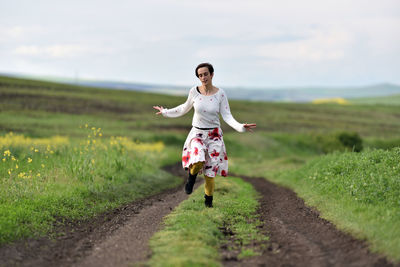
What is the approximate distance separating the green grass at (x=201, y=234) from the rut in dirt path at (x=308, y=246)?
0.33 m

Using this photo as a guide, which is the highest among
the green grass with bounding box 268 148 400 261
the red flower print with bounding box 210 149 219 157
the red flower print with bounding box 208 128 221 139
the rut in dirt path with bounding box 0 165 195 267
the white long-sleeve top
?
the white long-sleeve top

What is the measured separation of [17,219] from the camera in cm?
915

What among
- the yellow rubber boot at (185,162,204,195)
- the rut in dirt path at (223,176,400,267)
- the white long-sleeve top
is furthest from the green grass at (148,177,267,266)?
the white long-sleeve top

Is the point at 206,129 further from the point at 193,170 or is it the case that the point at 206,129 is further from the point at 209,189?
the point at 209,189

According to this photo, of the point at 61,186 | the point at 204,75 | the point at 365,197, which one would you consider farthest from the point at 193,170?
the point at 61,186

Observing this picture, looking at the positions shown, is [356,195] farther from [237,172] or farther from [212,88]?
[237,172]

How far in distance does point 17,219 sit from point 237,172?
71.4 feet

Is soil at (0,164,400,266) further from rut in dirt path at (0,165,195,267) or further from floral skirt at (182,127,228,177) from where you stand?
floral skirt at (182,127,228,177)

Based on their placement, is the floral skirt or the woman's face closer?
the woman's face

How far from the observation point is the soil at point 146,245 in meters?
6.79

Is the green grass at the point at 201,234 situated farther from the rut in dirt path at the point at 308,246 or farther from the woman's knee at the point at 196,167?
the woman's knee at the point at 196,167

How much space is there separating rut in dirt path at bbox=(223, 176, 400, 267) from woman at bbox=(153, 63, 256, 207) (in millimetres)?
1742

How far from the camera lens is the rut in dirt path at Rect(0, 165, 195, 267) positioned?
7.19 metres

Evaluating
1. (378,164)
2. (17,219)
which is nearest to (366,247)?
(378,164)
